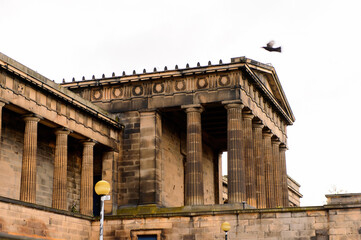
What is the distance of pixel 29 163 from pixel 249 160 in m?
15.4

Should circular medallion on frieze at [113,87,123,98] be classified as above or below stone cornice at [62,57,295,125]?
below

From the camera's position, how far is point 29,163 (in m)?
33.8

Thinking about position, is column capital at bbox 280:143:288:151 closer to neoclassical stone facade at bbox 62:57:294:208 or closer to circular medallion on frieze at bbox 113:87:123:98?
neoclassical stone facade at bbox 62:57:294:208

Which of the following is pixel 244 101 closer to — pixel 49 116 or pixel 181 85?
pixel 181 85

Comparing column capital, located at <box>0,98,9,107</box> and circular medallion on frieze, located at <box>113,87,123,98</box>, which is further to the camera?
circular medallion on frieze, located at <box>113,87,123,98</box>

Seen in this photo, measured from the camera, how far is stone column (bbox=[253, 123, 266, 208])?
4434 cm

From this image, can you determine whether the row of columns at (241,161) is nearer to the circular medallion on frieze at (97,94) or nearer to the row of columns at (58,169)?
the row of columns at (58,169)

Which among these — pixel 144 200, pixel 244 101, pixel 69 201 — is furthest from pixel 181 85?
pixel 69 201

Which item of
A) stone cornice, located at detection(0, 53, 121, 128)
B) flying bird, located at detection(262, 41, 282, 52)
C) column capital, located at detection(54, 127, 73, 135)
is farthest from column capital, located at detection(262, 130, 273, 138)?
column capital, located at detection(54, 127, 73, 135)

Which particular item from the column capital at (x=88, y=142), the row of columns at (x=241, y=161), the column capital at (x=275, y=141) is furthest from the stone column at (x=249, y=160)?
the column capital at (x=88, y=142)

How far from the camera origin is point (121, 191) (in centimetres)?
4228

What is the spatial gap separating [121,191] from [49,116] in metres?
8.67

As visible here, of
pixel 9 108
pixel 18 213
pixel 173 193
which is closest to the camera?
pixel 18 213

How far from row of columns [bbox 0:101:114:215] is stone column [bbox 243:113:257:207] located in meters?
9.52
